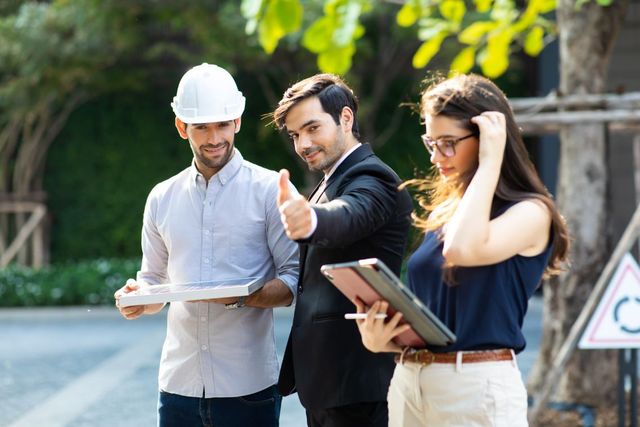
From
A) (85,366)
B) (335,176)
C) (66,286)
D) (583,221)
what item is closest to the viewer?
(335,176)

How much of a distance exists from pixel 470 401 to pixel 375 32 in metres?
13.8

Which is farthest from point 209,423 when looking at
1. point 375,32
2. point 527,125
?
point 375,32

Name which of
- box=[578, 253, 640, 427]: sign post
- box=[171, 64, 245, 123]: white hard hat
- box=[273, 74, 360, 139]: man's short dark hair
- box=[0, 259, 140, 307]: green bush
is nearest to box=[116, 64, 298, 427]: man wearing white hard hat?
box=[171, 64, 245, 123]: white hard hat

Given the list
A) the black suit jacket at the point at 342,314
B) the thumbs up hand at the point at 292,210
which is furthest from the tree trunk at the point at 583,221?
the thumbs up hand at the point at 292,210

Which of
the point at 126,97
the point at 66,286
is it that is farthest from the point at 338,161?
the point at 126,97

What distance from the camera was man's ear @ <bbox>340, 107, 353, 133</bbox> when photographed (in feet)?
11.0

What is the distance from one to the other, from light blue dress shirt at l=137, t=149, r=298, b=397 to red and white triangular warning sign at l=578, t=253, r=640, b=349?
2.51 metres

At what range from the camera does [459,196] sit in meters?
2.94

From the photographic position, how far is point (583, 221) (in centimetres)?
707

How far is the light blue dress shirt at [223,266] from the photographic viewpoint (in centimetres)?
356

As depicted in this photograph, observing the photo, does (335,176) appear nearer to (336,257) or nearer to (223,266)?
(336,257)

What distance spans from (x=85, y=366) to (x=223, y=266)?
733cm

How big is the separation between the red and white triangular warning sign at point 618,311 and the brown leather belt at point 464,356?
9.49 feet

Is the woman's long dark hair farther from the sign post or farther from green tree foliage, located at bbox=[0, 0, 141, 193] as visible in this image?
green tree foliage, located at bbox=[0, 0, 141, 193]
